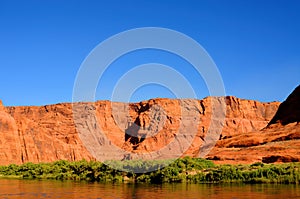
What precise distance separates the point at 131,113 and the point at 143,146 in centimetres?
3936

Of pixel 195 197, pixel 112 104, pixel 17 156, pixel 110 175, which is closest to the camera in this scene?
pixel 195 197

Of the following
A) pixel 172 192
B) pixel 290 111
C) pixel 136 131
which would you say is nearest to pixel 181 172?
pixel 172 192

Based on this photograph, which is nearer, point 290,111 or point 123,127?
point 290,111

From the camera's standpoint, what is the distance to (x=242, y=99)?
18012 cm

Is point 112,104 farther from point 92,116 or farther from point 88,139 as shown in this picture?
point 88,139

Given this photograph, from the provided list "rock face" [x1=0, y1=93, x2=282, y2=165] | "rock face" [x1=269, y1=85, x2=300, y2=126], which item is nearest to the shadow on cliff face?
"rock face" [x1=0, y1=93, x2=282, y2=165]

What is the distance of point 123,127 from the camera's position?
578 ft

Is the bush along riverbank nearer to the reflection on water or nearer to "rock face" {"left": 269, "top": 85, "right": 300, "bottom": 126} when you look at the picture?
the reflection on water

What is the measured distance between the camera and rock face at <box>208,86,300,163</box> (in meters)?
59.3

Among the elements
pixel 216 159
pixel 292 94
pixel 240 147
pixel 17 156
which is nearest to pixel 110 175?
pixel 216 159

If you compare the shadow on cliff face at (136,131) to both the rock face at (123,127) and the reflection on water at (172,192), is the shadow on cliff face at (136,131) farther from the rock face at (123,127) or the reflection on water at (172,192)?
the reflection on water at (172,192)

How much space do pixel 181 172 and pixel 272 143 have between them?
19.0 m

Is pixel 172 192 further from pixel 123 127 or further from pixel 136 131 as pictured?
pixel 123 127

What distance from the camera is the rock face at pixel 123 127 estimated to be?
122 metres
